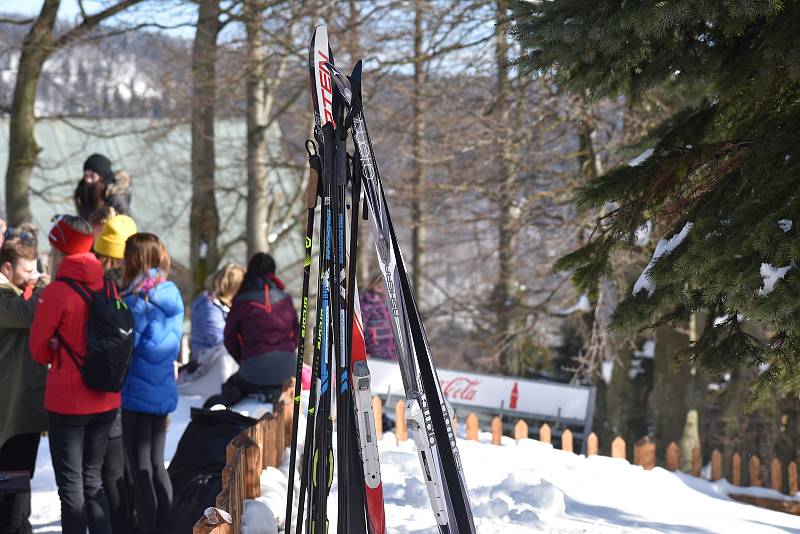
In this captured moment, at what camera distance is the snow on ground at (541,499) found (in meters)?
4.47

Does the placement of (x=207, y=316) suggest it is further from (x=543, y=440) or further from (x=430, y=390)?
(x=430, y=390)

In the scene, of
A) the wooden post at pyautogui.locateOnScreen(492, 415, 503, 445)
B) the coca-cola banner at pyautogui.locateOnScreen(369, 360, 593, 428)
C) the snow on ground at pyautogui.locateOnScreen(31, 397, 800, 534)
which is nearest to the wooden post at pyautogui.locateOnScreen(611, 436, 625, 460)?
the snow on ground at pyautogui.locateOnScreen(31, 397, 800, 534)

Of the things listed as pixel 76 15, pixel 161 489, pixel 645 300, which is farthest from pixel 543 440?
pixel 76 15

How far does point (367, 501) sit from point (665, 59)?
2307 mm

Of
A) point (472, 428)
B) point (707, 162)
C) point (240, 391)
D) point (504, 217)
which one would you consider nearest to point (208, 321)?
point (240, 391)

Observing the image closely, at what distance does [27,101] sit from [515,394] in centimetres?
833

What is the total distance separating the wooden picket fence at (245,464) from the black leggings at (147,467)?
60 centimetres

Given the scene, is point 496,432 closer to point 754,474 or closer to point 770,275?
point 754,474

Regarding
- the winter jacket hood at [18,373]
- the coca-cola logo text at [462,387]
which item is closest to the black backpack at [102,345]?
the winter jacket hood at [18,373]

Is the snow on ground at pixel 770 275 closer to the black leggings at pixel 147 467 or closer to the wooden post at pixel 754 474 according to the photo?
the black leggings at pixel 147 467

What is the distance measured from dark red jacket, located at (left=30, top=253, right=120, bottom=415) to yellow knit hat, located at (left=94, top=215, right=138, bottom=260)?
0.93 m

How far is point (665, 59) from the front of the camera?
12.8ft

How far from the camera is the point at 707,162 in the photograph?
4020mm

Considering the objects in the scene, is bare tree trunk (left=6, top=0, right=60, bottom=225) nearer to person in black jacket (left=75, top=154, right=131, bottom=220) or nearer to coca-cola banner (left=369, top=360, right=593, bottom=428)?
person in black jacket (left=75, top=154, right=131, bottom=220)
